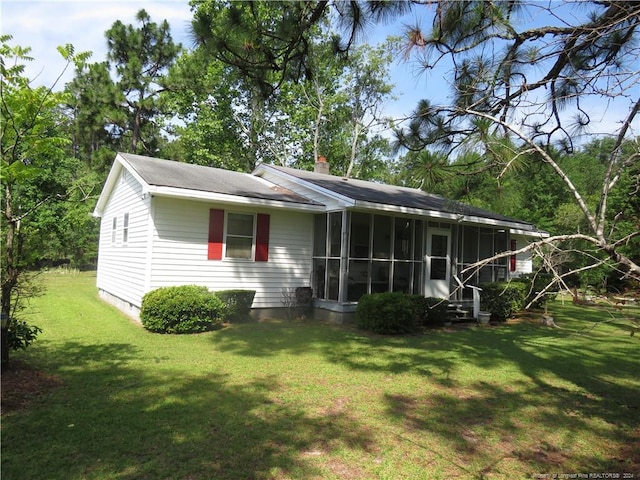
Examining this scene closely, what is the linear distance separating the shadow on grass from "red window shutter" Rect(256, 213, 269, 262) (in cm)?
538

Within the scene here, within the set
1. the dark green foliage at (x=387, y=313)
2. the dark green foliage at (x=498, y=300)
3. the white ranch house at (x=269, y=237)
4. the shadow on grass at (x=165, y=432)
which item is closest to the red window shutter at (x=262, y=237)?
the white ranch house at (x=269, y=237)

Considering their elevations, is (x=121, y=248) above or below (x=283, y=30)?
below

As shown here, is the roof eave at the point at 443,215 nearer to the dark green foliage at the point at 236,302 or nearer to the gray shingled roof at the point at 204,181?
the gray shingled roof at the point at 204,181

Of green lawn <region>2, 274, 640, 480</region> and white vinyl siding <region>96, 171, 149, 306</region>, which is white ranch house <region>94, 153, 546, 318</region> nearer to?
white vinyl siding <region>96, 171, 149, 306</region>

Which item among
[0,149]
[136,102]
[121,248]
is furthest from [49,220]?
[0,149]

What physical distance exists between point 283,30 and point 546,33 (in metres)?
3.41

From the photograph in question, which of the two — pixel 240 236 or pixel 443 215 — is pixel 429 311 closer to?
pixel 443 215

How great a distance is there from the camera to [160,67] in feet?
82.8

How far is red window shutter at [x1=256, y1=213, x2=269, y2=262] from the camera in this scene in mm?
10938

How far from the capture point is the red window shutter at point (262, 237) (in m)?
10.9

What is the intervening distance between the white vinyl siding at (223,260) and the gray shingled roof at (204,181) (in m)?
0.44

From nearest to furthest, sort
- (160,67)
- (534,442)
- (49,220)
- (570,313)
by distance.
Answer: (534,442) < (570,313) < (49,220) < (160,67)

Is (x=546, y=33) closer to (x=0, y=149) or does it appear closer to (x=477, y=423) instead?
(x=477, y=423)

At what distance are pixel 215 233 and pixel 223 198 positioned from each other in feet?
3.29
